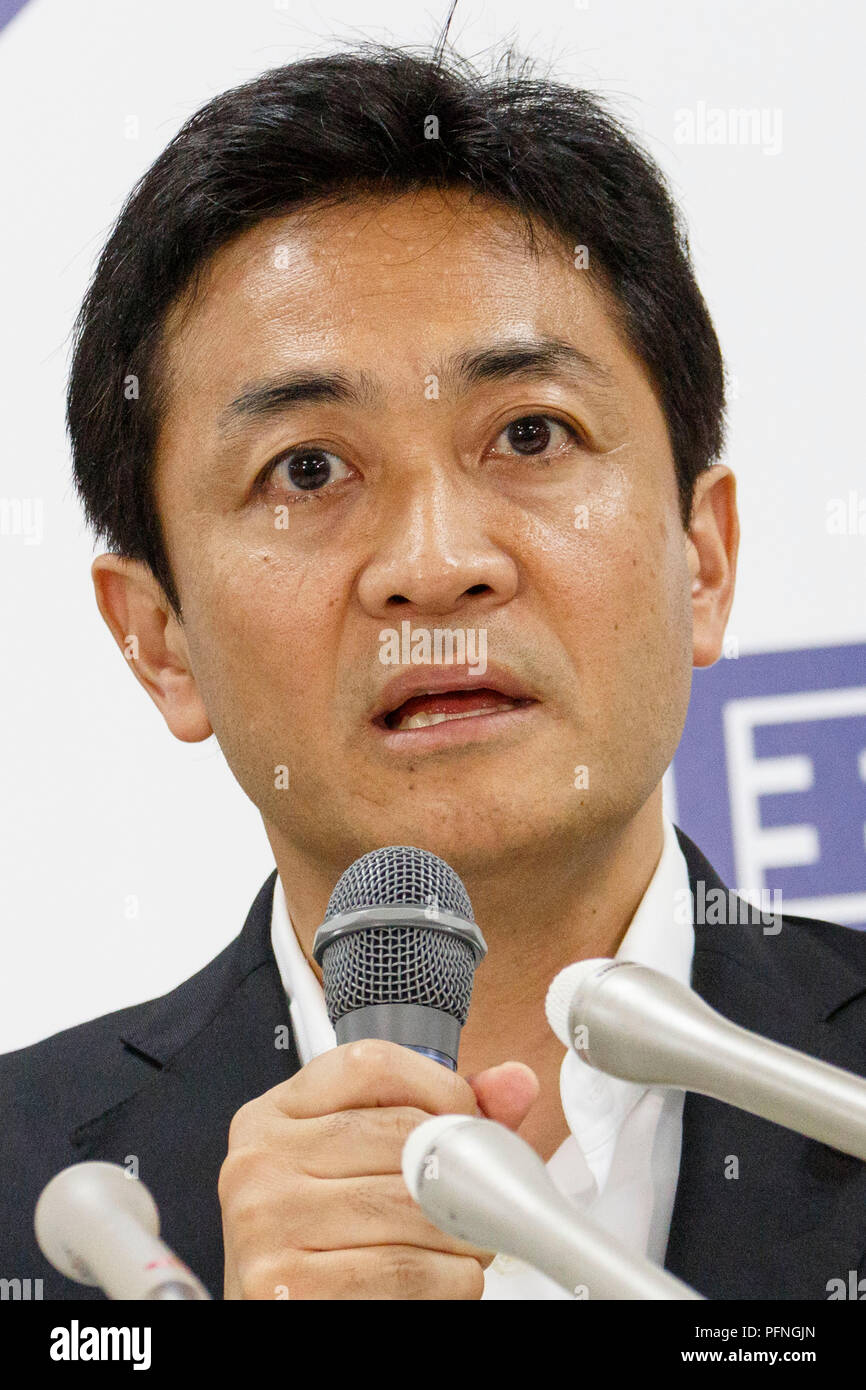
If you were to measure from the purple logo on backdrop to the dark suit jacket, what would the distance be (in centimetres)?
26

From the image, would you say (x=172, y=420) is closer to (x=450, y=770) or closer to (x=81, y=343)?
(x=81, y=343)

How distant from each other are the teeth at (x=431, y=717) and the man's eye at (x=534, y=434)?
0.28 m

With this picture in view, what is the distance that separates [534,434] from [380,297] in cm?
21

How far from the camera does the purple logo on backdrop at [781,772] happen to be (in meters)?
2.08

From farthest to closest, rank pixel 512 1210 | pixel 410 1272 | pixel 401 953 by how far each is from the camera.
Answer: pixel 401 953, pixel 410 1272, pixel 512 1210

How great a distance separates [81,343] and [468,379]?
0.62 m

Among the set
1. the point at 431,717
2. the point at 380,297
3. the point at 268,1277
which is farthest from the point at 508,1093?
the point at 380,297

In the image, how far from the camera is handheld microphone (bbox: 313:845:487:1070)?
88 cm

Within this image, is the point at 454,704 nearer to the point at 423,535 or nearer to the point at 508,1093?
the point at 423,535

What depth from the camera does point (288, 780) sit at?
1507mm

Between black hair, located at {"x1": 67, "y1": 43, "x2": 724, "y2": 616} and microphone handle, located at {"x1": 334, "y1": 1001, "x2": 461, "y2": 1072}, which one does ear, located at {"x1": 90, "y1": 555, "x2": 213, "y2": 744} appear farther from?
microphone handle, located at {"x1": 334, "y1": 1001, "x2": 461, "y2": 1072}

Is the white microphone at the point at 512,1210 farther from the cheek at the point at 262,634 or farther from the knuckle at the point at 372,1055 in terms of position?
the cheek at the point at 262,634

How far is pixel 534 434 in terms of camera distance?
4.95 feet
